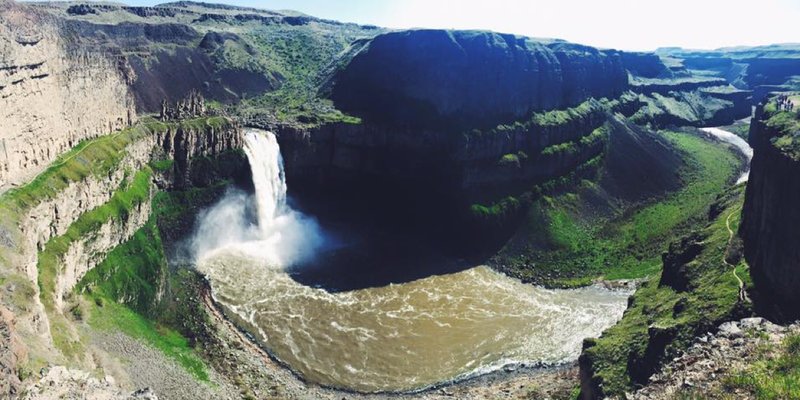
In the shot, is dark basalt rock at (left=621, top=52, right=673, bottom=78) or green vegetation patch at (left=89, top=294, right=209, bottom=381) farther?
dark basalt rock at (left=621, top=52, right=673, bottom=78)

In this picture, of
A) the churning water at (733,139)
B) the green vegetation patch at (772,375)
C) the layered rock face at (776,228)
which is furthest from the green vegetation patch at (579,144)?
the green vegetation patch at (772,375)

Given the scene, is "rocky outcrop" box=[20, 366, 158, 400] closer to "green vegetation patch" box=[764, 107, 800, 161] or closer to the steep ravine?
the steep ravine

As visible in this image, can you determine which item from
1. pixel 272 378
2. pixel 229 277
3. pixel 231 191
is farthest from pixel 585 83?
pixel 272 378

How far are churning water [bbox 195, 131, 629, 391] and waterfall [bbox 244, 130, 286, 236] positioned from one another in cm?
24

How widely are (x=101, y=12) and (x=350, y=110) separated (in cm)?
7317

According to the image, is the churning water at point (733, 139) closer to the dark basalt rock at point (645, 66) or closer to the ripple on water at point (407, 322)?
the dark basalt rock at point (645, 66)

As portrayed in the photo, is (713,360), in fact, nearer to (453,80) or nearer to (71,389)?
(71,389)

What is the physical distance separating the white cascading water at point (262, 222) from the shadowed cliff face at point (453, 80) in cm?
1934

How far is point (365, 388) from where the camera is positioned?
46.7 metres

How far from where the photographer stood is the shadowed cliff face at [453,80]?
8706 centimetres

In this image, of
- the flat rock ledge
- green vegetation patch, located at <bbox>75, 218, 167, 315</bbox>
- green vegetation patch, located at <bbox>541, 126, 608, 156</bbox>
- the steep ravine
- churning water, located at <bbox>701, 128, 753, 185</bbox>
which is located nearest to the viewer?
the flat rock ledge

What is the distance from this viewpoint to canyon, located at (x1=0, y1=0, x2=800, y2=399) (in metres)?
38.6

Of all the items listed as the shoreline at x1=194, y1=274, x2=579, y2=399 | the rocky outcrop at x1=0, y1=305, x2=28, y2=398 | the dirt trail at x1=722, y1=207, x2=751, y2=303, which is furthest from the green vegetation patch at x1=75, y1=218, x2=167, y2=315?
the dirt trail at x1=722, y1=207, x2=751, y2=303

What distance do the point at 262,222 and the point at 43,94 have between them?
28593 mm
